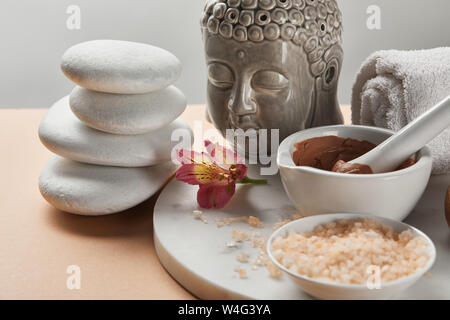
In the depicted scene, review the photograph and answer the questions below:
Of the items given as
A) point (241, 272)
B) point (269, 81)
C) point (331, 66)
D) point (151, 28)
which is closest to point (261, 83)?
point (269, 81)

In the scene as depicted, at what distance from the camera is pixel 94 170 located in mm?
877

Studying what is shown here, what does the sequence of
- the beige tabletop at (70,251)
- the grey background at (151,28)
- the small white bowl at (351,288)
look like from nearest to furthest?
the small white bowl at (351,288) < the beige tabletop at (70,251) < the grey background at (151,28)

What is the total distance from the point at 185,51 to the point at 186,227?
124 centimetres

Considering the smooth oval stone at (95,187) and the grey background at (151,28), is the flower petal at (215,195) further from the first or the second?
the grey background at (151,28)

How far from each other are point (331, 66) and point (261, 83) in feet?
0.44

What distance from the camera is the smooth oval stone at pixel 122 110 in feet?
2.81

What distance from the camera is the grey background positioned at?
6.09 feet

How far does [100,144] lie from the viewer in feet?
2.83

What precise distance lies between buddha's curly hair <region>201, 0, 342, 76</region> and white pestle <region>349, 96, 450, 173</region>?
201 millimetres

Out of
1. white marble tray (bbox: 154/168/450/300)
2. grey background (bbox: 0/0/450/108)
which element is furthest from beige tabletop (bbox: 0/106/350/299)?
grey background (bbox: 0/0/450/108)

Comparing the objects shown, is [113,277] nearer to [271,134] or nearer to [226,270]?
[226,270]

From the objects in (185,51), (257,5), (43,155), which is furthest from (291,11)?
(185,51)

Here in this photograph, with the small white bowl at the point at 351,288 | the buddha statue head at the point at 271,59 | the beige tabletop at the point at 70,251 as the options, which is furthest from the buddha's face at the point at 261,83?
the small white bowl at the point at 351,288

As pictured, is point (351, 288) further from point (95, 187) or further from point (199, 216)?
point (95, 187)
